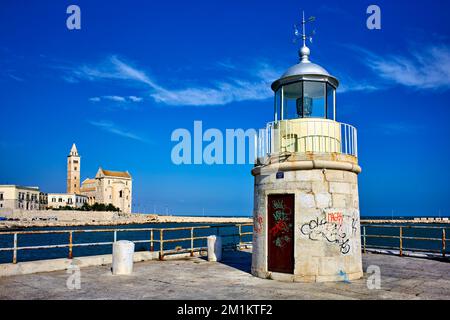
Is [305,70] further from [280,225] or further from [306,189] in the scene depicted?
[280,225]

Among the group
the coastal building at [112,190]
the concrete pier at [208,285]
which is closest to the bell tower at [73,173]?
the coastal building at [112,190]

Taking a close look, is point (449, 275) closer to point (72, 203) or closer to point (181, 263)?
point (181, 263)

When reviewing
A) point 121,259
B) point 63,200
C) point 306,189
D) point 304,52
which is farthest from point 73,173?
point 306,189

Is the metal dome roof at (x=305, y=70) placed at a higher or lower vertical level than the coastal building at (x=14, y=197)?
higher

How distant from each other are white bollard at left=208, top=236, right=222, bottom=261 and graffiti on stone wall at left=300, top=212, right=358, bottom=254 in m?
4.74

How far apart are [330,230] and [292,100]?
371cm

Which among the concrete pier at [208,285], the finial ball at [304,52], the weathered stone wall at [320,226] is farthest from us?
the finial ball at [304,52]

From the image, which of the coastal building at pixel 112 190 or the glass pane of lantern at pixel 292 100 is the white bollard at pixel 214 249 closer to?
the glass pane of lantern at pixel 292 100

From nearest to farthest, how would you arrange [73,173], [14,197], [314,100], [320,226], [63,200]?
[320,226]
[314,100]
[14,197]
[63,200]
[73,173]

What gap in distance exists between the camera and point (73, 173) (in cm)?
16450

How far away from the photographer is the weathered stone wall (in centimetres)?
952

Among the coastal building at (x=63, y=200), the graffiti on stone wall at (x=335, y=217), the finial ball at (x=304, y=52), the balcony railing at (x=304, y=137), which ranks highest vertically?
the finial ball at (x=304, y=52)

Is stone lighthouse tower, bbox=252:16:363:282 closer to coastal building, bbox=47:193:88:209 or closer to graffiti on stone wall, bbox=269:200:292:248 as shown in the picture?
graffiti on stone wall, bbox=269:200:292:248

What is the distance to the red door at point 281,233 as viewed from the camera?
384 inches
